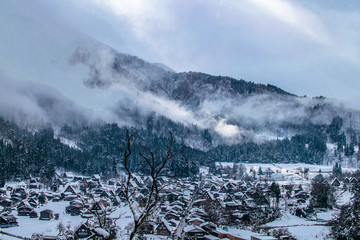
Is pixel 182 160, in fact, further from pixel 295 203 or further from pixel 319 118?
pixel 319 118

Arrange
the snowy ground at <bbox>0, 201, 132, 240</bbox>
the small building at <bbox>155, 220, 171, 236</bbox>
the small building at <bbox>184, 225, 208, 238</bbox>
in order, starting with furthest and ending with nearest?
the small building at <bbox>155, 220, 171, 236</bbox> → the snowy ground at <bbox>0, 201, 132, 240</bbox> → the small building at <bbox>184, 225, 208, 238</bbox>

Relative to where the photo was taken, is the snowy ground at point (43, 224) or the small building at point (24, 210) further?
the small building at point (24, 210)

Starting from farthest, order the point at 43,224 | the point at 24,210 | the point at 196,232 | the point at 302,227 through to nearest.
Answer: the point at 24,210 < the point at 43,224 < the point at 302,227 < the point at 196,232

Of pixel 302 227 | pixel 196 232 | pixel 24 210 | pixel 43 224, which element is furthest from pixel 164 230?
pixel 24 210

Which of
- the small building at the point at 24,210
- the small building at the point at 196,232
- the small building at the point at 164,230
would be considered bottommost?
the small building at the point at 24,210

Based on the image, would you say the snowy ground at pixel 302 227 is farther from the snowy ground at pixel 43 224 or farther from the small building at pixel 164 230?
the snowy ground at pixel 43 224

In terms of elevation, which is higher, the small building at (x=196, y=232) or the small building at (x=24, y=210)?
the small building at (x=196, y=232)

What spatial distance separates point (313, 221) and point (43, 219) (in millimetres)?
32887

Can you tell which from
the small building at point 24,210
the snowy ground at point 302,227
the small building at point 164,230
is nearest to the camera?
the snowy ground at point 302,227

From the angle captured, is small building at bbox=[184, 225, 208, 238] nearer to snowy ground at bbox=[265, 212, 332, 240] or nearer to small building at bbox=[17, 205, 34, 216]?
snowy ground at bbox=[265, 212, 332, 240]

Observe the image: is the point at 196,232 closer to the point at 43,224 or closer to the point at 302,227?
the point at 302,227

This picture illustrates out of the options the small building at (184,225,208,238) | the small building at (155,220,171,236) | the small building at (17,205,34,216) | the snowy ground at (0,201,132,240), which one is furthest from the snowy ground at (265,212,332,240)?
the small building at (17,205,34,216)

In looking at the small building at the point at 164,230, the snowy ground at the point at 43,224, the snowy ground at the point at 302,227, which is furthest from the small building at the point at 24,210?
the snowy ground at the point at 302,227

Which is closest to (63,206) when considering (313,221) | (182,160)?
(313,221)
